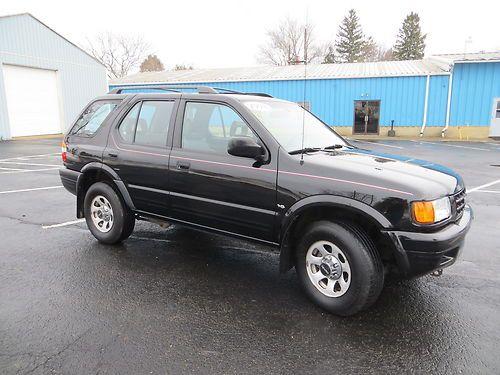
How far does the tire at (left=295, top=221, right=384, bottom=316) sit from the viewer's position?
3.04 m

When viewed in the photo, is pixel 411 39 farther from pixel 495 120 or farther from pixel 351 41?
pixel 495 120

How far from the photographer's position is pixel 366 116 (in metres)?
24.6

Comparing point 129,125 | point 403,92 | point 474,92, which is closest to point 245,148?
point 129,125

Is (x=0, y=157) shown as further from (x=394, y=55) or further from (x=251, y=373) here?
(x=394, y=55)

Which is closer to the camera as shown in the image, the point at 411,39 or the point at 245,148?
the point at 245,148

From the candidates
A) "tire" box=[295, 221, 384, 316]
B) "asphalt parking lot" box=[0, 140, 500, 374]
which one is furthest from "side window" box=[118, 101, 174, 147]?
"tire" box=[295, 221, 384, 316]

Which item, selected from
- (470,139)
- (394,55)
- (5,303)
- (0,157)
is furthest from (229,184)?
(394,55)

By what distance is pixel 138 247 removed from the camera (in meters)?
4.81

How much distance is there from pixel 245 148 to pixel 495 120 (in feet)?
77.5

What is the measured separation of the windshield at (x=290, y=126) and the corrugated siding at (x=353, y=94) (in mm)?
20472

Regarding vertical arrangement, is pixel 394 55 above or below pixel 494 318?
above

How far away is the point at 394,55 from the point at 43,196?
54.0m

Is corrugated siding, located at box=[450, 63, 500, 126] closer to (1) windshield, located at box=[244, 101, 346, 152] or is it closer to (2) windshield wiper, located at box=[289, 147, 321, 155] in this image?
(1) windshield, located at box=[244, 101, 346, 152]

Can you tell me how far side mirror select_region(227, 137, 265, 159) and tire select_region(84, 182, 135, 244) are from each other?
1.86m
